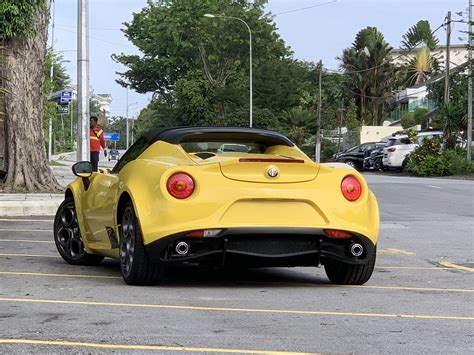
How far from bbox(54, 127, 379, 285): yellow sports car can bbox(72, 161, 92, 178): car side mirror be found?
3.55 feet

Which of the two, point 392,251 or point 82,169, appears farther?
point 392,251

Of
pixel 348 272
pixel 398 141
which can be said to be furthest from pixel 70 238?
pixel 398 141

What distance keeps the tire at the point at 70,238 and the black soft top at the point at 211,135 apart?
1320 mm

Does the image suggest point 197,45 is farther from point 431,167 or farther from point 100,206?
point 100,206

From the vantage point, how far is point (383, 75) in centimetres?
8356

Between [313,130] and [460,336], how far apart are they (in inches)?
2567

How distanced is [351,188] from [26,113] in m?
12.8

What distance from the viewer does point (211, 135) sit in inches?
326

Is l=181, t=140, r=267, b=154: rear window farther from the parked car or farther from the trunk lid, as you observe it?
the parked car

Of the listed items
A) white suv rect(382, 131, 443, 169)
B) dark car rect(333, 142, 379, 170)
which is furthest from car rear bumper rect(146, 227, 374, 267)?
dark car rect(333, 142, 379, 170)

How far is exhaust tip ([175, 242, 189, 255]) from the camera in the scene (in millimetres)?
7172

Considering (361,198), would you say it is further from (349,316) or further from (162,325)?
(162,325)

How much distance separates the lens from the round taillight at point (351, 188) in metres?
7.52

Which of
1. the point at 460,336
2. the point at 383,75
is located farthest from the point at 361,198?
the point at 383,75
